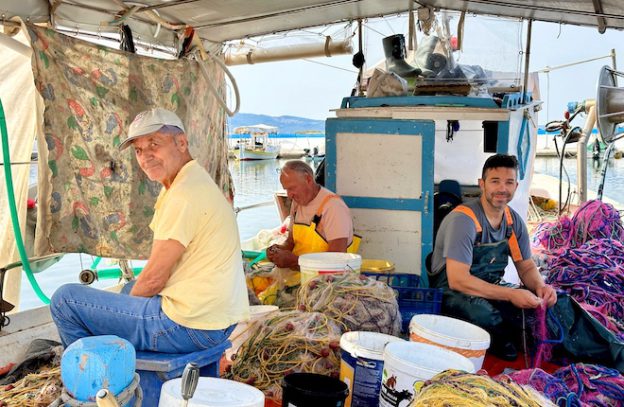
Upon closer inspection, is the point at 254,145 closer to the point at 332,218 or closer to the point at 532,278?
the point at 332,218

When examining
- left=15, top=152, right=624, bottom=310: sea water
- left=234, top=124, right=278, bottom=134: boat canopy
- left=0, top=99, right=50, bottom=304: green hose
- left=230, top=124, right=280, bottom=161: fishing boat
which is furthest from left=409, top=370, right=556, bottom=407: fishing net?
left=234, top=124, right=278, bottom=134: boat canopy

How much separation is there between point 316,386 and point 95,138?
2848 mm

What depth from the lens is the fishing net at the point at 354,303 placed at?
343cm

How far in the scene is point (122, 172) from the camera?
15.5 ft

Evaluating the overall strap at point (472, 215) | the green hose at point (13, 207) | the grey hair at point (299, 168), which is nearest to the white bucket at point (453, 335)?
the overall strap at point (472, 215)

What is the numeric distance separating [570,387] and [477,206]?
1.49 m

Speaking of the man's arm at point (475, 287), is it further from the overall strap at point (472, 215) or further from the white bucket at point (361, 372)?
the white bucket at point (361, 372)

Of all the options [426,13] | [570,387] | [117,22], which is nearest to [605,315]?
[570,387]

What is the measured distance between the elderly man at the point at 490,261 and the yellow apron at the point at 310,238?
3.08 ft

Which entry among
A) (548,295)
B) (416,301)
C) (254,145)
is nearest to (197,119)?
(416,301)

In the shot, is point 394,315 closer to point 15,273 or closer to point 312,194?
point 312,194

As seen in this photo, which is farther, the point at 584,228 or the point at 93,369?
the point at 584,228

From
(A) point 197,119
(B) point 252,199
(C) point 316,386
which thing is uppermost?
(A) point 197,119

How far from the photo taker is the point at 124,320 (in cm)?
284
